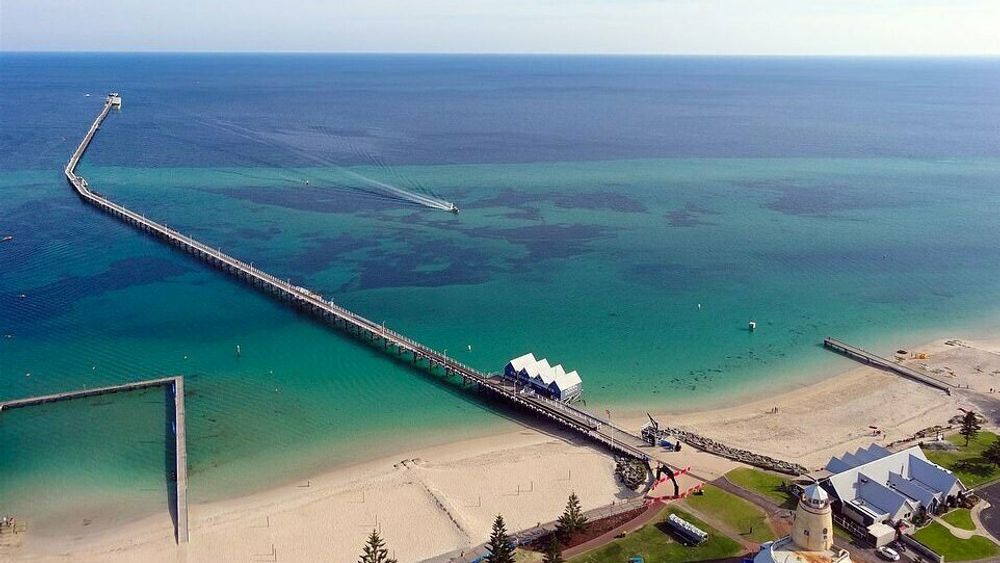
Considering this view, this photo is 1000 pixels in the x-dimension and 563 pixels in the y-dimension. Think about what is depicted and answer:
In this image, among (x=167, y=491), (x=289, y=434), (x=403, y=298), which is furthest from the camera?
(x=403, y=298)

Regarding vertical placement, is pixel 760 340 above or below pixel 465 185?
below

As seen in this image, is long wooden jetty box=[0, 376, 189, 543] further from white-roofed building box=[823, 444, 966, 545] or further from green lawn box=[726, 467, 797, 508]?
white-roofed building box=[823, 444, 966, 545]

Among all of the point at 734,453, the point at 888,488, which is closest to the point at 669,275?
the point at 734,453

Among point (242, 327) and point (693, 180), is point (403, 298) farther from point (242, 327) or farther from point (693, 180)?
point (693, 180)

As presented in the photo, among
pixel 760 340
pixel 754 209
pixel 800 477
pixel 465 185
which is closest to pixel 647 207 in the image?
pixel 754 209

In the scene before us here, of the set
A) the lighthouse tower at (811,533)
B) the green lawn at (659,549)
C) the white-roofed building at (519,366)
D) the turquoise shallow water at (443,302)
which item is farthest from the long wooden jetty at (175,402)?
the lighthouse tower at (811,533)

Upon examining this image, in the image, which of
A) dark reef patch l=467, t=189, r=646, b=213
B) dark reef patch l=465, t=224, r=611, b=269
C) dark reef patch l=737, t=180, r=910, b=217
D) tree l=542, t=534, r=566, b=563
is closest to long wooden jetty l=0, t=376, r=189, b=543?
tree l=542, t=534, r=566, b=563

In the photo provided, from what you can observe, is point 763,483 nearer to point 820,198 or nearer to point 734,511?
point 734,511
